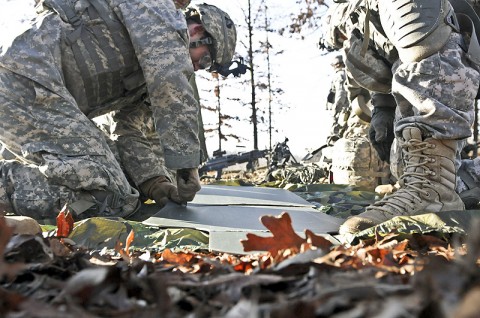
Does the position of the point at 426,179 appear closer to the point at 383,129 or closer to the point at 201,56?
the point at 383,129

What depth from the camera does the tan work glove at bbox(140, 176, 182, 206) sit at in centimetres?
378

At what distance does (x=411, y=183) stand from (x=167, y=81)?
1.52m

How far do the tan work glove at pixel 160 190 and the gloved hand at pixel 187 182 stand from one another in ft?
0.76

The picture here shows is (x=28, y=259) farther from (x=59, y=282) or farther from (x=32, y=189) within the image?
(x=32, y=189)

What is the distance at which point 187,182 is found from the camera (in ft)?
11.2

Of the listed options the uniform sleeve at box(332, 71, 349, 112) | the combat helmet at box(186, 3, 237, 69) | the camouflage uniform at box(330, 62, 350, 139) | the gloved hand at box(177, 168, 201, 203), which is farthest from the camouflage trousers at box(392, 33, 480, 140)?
the uniform sleeve at box(332, 71, 349, 112)

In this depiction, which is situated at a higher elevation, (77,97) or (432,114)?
(77,97)

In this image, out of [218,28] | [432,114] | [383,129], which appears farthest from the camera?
[218,28]

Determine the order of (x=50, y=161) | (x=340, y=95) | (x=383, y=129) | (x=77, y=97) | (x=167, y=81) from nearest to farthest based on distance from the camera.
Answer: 1. (x=50, y=161)
2. (x=167, y=81)
3. (x=77, y=97)
4. (x=383, y=129)
5. (x=340, y=95)

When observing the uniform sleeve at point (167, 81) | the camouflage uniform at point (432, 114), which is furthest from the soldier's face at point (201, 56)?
the camouflage uniform at point (432, 114)

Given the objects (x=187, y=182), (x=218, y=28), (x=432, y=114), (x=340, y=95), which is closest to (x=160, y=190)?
(x=187, y=182)

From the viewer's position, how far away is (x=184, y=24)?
3.54 m

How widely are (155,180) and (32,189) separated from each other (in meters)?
0.99

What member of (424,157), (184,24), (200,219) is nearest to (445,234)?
(424,157)
